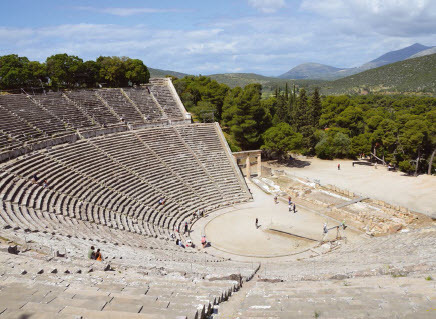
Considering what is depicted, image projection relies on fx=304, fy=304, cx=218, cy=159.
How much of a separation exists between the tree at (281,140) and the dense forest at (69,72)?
63.9 ft

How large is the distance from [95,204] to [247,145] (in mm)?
27422

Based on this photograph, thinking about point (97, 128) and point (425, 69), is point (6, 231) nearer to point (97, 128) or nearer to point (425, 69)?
point (97, 128)

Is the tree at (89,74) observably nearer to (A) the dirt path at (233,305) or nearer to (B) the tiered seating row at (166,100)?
(B) the tiered seating row at (166,100)

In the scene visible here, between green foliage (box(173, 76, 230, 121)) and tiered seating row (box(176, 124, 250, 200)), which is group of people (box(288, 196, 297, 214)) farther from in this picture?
green foliage (box(173, 76, 230, 121))

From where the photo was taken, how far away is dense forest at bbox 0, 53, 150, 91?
34.0 metres

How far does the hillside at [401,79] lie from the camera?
450 feet

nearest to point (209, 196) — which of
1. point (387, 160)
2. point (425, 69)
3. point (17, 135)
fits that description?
point (17, 135)

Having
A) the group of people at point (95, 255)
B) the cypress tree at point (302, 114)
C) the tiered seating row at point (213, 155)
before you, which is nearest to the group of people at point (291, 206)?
the tiered seating row at point (213, 155)

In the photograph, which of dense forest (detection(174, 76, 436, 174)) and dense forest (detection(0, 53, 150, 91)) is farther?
dense forest (detection(174, 76, 436, 174))

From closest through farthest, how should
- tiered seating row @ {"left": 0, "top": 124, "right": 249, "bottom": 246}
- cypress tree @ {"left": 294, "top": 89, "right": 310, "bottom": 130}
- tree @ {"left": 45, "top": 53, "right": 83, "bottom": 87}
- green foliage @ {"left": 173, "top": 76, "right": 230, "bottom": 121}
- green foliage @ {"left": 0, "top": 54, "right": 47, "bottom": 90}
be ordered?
tiered seating row @ {"left": 0, "top": 124, "right": 249, "bottom": 246} < green foliage @ {"left": 0, "top": 54, "right": 47, "bottom": 90} < tree @ {"left": 45, "top": 53, "right": 83, "bottom": 87} < green foliage @ {"left": 173, "top": 76, "right": 230, "bottom": 121} < cypress tree @ {"left": 294, "top": 89, "right": 310, "bottom": 130}

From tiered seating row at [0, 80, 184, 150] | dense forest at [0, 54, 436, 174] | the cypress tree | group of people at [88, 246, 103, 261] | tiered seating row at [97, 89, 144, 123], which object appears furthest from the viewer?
the cypress tree

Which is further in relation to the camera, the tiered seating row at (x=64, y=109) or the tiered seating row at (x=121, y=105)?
the tiered seating row at (x=121, y=105)

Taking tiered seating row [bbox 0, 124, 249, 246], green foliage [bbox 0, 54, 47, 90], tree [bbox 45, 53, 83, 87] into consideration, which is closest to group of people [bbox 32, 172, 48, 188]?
tiered seating row [bbox 0, 124, 249, 246]

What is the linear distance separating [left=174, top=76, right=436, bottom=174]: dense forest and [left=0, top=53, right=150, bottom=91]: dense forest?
9.70 m
